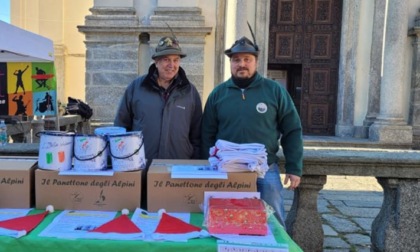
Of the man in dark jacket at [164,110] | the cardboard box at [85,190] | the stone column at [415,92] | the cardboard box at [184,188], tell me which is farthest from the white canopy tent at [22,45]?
the stone column at [415,92]

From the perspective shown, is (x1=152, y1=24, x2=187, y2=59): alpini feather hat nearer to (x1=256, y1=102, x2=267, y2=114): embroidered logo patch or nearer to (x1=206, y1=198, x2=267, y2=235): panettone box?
(x1=256, y1=102, x2=267, y2=114): embroidered logo patch

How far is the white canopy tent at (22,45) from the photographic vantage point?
11.9 ft

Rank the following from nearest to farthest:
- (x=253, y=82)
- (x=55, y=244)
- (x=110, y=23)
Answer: (x=55, y=244), (x=253, y=82), (x=110, y=23)

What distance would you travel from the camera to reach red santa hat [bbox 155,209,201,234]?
5.76 ft

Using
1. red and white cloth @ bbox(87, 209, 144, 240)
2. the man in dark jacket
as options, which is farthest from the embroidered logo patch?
red and white cloth @ bbox(87, 209, 144, 240)

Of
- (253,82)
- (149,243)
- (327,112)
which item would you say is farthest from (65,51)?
(149,243)

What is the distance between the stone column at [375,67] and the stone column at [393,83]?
52 centimetres

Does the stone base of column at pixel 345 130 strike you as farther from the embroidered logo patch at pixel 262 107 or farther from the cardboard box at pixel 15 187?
the cardboard box at pixel 15 187

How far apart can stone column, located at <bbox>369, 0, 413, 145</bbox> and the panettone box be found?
7817mm

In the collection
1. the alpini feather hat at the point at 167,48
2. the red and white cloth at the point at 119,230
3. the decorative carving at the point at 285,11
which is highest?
the decorative carving at the point at 285,11

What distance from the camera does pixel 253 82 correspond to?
2736 millimetres

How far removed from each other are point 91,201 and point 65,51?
13626 millimetres

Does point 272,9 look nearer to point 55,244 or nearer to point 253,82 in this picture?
point 253,82

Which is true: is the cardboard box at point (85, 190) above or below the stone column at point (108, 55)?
below
